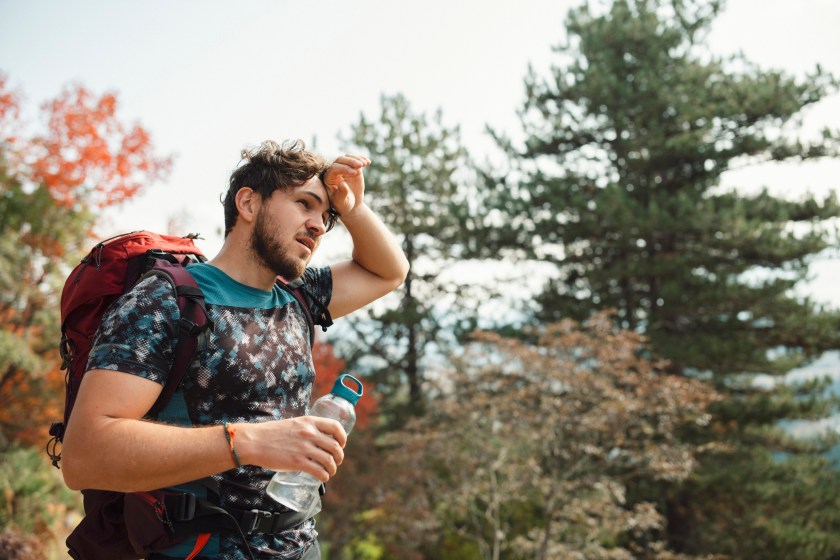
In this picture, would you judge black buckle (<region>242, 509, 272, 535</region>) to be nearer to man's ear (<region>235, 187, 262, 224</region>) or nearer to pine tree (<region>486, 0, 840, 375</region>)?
man's ear (<region>235, 187, 262, 224</region>)

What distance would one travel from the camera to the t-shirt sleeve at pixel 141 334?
4.86 ft

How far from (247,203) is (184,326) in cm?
45

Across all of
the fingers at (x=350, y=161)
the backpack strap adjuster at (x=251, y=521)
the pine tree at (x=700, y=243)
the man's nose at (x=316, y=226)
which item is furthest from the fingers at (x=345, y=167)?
the pine tree at (x=700, y=243)

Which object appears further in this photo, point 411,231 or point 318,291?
point 411,231

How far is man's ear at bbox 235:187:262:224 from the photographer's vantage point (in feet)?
6.21

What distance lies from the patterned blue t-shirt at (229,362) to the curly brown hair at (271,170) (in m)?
0.25

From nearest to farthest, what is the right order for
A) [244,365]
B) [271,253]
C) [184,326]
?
[184,326] < [244,365] < [271,253]

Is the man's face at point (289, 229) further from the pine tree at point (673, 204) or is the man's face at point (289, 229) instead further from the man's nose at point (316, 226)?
the pine tree at point (673, 204)

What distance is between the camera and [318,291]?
220 cm

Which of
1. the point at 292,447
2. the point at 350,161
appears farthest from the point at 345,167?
the point at 292,447

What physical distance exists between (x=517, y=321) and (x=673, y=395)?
6473mm

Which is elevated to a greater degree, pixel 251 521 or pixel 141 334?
pixel 141 334

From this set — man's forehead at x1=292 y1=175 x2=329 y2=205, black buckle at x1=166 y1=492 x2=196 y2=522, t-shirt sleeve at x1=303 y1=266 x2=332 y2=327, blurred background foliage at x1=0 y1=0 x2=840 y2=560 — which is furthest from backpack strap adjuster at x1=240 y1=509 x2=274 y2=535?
blurred background foliage at x1=0 y1=0 x2=840 y2=560

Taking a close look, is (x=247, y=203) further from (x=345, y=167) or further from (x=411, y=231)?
(x=411, y=231)
